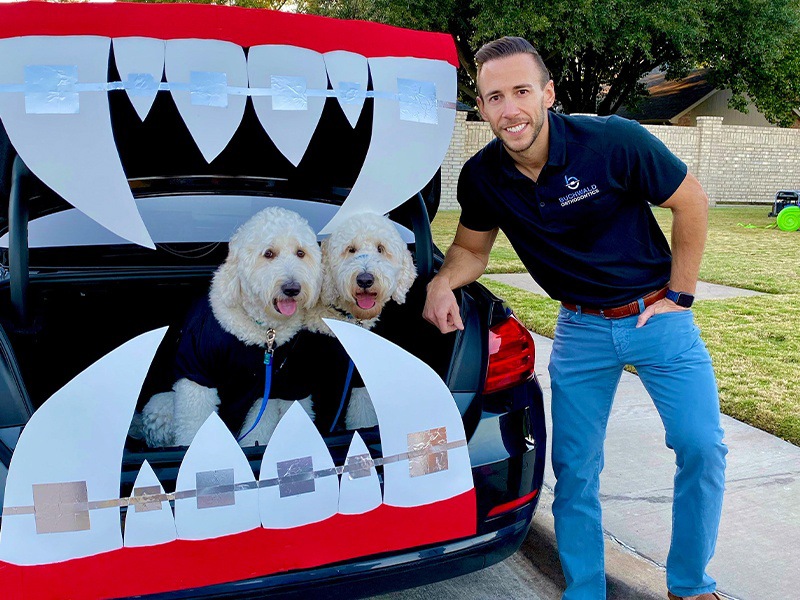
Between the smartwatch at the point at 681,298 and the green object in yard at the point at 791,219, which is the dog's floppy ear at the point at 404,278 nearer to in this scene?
the smartwatch at the point at 681,298

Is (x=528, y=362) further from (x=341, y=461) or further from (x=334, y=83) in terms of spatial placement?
(x=334, y=83)

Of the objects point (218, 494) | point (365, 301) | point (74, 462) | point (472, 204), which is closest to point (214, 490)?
point (218, 494)

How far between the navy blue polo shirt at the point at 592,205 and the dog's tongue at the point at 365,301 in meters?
0.58

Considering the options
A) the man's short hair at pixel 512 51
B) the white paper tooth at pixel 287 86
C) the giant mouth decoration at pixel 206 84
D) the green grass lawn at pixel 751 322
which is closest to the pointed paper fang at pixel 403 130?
the giant mouth decoration at pixel 206 84

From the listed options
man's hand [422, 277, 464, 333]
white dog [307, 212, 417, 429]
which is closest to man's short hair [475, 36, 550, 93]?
white dog [307, 212, 417, 429]

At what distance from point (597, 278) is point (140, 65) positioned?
62.1 inches

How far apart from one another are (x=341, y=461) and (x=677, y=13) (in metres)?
22.8

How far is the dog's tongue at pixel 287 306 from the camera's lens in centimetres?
244

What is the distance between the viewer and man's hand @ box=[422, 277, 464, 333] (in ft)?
7.92

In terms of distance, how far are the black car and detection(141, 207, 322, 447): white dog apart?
Result: 0.31 meters

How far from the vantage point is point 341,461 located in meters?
2.07

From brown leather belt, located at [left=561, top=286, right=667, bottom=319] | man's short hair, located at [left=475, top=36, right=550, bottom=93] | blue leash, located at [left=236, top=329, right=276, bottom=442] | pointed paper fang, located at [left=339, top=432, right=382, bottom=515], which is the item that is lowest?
pointed paper fang, located at [left=339, top=432, right=382, bottom=515]

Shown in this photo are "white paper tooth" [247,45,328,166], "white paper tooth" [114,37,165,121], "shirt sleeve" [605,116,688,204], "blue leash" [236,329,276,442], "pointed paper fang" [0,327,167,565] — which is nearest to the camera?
"pointed paper fang" [0,327,167,565]

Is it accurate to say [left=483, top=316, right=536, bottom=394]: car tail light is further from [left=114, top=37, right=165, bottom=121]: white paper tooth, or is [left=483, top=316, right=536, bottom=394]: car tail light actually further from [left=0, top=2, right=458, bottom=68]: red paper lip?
[left=114, top=37, right=165, bottom=121]: white paper tooth
